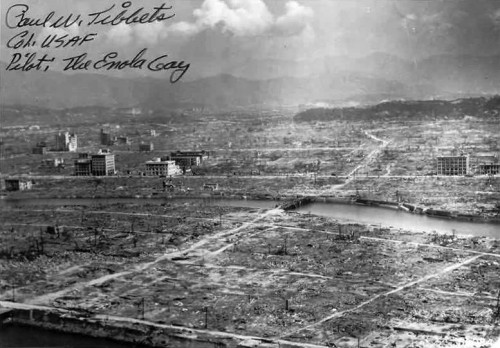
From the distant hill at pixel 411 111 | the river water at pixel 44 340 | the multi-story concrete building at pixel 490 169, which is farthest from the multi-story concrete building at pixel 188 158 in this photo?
the river water at pixel 44 340

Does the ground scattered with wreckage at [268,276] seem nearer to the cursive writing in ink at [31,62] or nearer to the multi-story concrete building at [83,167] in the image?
the cursive writing in ink at [31,62]

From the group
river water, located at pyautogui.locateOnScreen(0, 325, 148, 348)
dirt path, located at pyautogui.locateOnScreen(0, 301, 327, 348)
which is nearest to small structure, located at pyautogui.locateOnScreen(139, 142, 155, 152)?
dirt path, located at pyautogui.locateOnScreen(0, 301, 327, 348)

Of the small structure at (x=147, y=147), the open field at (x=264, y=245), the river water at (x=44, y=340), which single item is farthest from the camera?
the small structure at (x=147, y=147)

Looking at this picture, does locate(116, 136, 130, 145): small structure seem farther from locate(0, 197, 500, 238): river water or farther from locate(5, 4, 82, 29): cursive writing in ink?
locate(5, 4, 82, 29): cursive writing in ink

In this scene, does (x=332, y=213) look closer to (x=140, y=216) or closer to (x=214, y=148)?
(x=140, y=216)

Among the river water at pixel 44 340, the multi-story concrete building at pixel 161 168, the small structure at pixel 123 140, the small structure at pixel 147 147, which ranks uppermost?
the small structure at pixel 123 140

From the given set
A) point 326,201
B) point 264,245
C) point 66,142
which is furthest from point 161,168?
point 264,245
